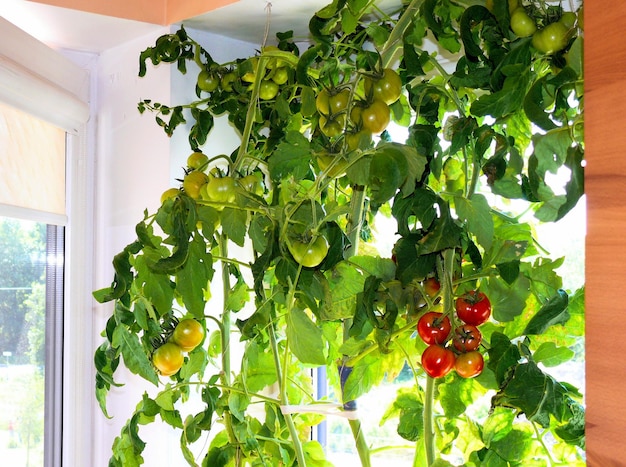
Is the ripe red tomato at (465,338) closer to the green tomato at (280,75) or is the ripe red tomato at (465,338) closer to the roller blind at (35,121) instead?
the green tomato at (280,75)

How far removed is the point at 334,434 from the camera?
1.92 meters

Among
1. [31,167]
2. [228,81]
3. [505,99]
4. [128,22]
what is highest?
[128,22]

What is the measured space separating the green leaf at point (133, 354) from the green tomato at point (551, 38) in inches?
29.0

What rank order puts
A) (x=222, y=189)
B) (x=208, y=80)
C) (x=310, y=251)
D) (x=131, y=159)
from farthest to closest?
(x=131, y=159), (x=208, y=80), (x=222, y=189), (x=310, y=251)

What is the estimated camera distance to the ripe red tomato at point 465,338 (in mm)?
975

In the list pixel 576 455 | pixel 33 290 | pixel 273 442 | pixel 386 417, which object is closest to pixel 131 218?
pixel 33 290

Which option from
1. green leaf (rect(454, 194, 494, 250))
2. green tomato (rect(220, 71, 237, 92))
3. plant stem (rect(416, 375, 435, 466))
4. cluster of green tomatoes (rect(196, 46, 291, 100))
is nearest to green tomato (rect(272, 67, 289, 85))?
cluster of green tomatoes (rect(196, 46, 291, 100))

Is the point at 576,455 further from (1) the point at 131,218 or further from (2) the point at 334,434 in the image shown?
(1) the point at 131,218

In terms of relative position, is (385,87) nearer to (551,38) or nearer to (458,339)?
(551,38)

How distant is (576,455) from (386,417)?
30 centimetres

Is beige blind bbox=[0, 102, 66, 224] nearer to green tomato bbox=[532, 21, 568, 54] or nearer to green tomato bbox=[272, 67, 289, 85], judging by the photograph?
green tomato bbox=[272, 67, 289, 85]

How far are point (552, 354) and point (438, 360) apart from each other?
0.17m

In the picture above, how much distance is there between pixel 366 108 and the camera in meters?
1.05

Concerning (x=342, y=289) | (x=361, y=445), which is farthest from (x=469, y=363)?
(x=361, y=445)
